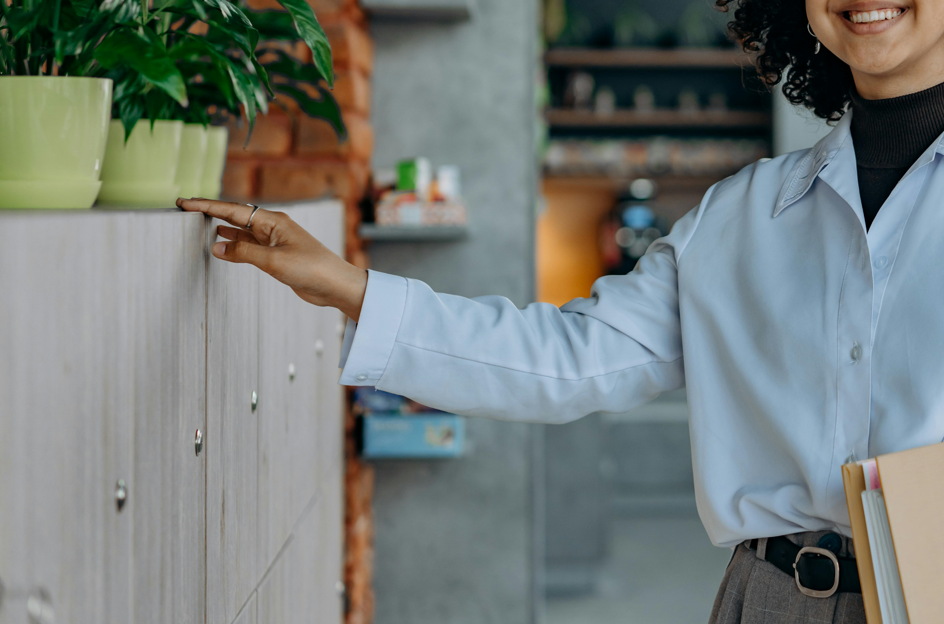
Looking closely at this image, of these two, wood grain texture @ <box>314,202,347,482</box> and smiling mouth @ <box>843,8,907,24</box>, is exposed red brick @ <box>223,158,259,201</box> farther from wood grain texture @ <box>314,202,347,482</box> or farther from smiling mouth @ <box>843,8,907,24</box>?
smiling mouth @ <box>843,8,907,24</box>

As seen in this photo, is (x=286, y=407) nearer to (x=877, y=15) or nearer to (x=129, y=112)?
(x=129, y=112)

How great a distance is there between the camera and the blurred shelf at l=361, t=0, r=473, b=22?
200cm

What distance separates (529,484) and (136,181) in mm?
1497

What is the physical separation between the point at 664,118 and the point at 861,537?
4326 mm

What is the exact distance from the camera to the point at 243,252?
0.91 metres

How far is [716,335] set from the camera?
41.5 inches

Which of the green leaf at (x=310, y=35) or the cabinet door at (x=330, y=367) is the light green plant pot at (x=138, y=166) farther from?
the cabinet door at (x=330, y=367)

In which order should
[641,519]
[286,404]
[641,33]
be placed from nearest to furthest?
[286,404], [641,519], [641,33]

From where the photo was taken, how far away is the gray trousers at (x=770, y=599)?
0.93 metres

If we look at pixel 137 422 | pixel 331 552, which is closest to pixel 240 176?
pixel 331 552

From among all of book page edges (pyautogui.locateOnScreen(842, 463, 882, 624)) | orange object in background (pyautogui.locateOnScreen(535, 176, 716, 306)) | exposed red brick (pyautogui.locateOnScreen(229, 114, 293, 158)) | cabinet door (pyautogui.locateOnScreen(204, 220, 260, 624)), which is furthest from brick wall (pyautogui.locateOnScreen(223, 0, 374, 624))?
orange object in background (pyautogui.locateOnScreen(535, 176, 716, 306))

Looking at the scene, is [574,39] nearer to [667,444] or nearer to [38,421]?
[667,444]

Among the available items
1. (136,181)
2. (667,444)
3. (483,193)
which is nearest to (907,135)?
(136,181)

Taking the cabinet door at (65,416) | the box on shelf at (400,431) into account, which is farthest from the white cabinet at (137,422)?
the box on shelf at (400,431)
